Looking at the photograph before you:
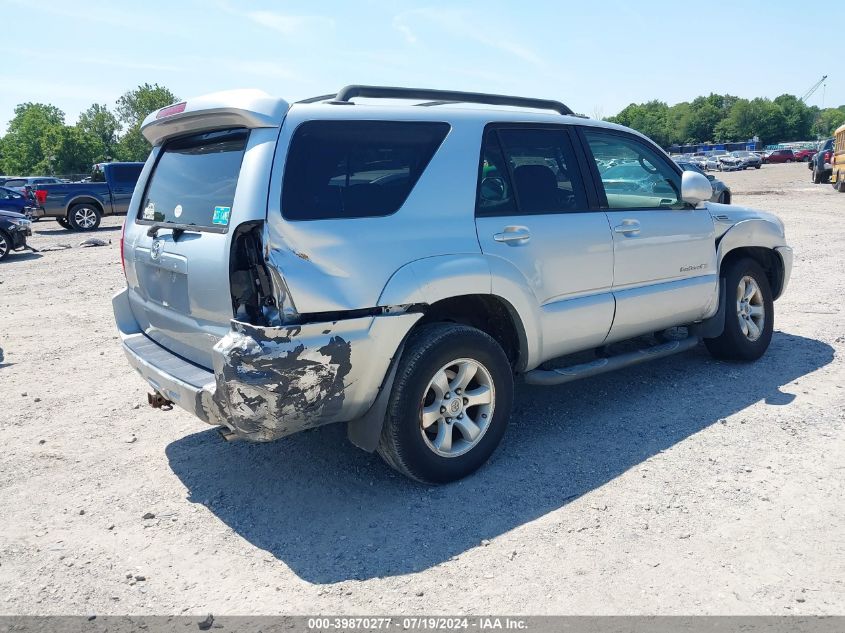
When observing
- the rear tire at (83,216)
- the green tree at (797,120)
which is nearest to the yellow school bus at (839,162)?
the rear tire at (83,216)

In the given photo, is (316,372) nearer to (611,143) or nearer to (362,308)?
(362,308)

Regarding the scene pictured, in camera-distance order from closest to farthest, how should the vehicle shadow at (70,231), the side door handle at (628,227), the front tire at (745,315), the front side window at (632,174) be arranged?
the side door handle at (628,227) < the front side window at (632,174) < the front tire at (745,315) < the vehicle shadow at (70,231)

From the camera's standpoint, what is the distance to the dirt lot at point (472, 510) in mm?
2945

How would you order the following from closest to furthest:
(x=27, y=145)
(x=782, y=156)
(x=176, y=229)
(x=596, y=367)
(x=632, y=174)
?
(x=176, y=229), (x=596, y=367), (x=632, y=174), (x=782, y=156), (x=27, y=145)

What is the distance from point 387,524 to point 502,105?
2.70 meters

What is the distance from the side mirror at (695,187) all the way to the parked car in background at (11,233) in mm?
13908

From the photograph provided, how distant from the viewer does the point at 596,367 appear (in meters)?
4.51

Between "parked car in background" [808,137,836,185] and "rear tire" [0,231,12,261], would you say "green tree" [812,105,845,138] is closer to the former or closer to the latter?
"parked car in background" [808,137,836,185]

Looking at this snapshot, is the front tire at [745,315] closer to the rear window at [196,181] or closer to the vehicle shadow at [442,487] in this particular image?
the vehicle shadow at [442,487]

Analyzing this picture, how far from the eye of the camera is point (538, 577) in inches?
119

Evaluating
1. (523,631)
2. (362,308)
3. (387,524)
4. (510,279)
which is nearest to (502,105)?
(510,279)

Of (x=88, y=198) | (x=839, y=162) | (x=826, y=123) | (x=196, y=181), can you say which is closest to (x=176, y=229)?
(x=196, y=181)

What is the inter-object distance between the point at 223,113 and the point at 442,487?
7.46 ft

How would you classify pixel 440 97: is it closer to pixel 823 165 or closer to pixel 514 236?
pixel 514 236
